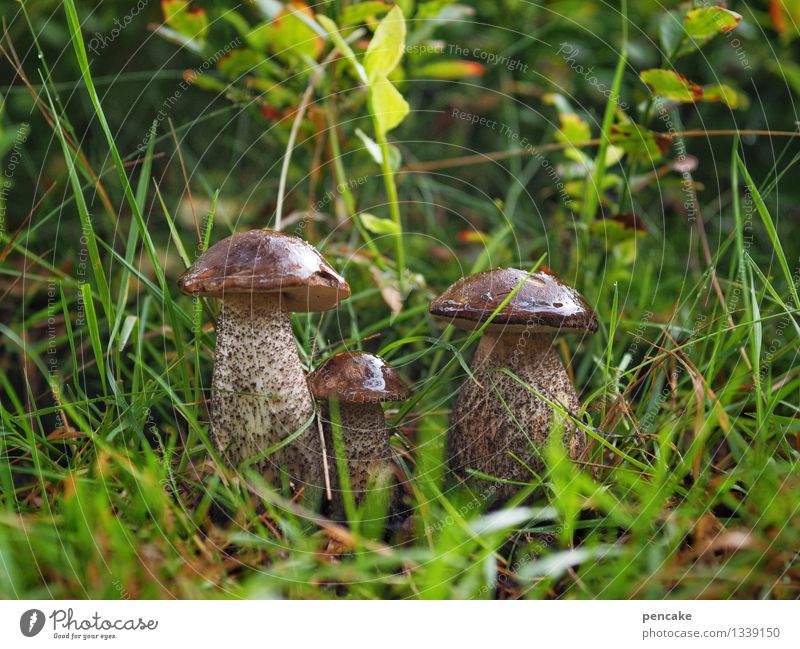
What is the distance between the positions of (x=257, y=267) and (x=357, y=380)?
30cm

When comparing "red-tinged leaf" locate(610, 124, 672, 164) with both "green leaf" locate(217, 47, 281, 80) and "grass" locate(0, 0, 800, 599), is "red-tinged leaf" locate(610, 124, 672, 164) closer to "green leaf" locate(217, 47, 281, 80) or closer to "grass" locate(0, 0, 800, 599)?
"grass" locate(0, 0, 800, 599)

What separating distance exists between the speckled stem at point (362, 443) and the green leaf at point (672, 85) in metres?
1.02

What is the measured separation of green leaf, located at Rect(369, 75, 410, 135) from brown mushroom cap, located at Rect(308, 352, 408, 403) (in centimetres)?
66

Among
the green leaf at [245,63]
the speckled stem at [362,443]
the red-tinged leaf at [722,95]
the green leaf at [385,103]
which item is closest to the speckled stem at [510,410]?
the speckled stem at [362,443]

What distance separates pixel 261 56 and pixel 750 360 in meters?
1.55

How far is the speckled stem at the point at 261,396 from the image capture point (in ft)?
4.14

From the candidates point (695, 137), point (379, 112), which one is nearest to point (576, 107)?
point (695, 137)

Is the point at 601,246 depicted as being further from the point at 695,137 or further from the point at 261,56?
the point at 261,56

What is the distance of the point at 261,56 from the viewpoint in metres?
1.88

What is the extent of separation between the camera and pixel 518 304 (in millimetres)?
1240

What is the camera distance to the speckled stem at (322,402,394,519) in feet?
4.31

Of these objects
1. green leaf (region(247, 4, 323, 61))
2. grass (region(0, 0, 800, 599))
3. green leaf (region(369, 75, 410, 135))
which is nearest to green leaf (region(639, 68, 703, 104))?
grass (region(0, 0, 800, 599))

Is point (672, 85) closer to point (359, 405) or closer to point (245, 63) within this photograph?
point (359, 405)

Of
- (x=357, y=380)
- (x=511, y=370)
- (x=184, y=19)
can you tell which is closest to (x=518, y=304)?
(x=511, y=370)
